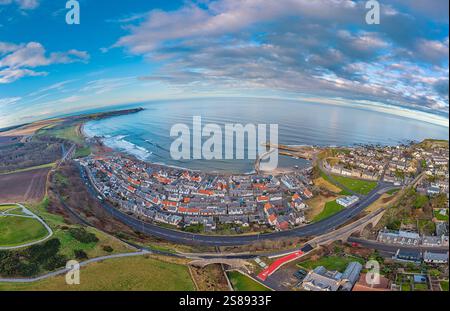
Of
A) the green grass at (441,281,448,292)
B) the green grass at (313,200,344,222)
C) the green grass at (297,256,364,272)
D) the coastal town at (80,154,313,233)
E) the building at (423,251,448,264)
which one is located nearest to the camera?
the green grass at (441,281,448,292)

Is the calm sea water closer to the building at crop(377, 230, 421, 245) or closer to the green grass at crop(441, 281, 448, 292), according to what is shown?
the building at crop(377, 230, 421, 245)

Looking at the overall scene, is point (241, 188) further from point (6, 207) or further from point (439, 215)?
point (6, 207)

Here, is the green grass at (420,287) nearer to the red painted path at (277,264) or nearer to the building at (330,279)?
the building at (330,279)

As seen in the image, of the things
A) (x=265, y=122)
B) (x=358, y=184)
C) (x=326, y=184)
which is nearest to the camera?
(x=358, y=184)

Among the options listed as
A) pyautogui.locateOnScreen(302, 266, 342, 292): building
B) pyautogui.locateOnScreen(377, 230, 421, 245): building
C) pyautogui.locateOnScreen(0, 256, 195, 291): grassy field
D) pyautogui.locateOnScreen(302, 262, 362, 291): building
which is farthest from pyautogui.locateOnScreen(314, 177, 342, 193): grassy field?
pyautogui.locateOnScreen(0, 256, 195, 291): grassy field

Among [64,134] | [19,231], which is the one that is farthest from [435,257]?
[64,134]

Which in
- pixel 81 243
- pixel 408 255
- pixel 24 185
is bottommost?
pixel 408 255
